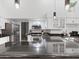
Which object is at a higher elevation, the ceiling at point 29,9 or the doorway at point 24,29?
the ceiling at point 29,9

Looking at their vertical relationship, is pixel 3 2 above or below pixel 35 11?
above

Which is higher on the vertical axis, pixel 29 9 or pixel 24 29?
pixel 29 9

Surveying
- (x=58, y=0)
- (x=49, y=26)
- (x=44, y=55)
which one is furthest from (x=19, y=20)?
(x=44, y=55)

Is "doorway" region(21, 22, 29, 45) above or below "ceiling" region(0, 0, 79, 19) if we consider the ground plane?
below

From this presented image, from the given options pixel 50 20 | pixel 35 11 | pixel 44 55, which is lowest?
pixel 44 55

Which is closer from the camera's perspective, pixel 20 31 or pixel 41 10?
pixel 41 10

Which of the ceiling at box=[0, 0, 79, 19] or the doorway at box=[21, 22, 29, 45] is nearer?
the ceiling at box=[0, 0, 79, 19]

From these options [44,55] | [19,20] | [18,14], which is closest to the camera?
[44,55]

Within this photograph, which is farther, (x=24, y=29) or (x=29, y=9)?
(x=24, y=29)

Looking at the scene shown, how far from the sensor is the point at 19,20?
Result: 289 inches

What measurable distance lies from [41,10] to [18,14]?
117cm

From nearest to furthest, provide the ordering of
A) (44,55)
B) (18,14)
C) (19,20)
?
1. (44,55)
2. (18,14)
3. (19,20)

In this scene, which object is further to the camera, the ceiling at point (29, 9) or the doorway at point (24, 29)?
the doorway at point (24, 29)

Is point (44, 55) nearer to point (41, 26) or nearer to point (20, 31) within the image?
point (41, 26)
